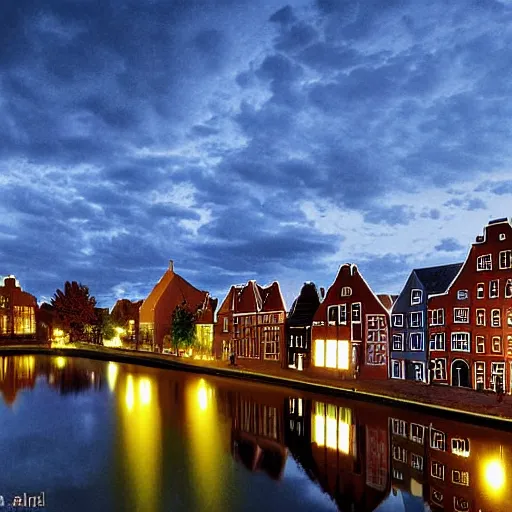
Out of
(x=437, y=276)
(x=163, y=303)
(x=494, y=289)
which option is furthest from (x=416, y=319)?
(x=163, y=303)

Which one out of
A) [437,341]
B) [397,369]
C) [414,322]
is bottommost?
[397,369]

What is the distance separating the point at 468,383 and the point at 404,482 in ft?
66.6

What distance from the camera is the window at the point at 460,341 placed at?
45.0 meters

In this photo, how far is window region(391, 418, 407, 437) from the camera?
34.8 metres

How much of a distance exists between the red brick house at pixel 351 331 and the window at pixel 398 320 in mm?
936

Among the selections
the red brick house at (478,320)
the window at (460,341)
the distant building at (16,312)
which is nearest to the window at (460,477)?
the red brick house at (478,320)

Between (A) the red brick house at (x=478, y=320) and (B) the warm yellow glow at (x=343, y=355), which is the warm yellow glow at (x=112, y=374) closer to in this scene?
(B) the warm yellow glow at (x=343, y=355)

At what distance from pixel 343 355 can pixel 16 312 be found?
320ft

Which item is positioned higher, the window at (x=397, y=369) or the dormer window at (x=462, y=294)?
the dormer window at (x=462, y=294)

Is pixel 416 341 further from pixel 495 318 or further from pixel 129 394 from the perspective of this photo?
pixel 129 394

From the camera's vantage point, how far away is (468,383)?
44.5 metres

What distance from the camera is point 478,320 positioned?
44469 millimetres

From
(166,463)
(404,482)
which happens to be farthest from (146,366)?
(404,482)

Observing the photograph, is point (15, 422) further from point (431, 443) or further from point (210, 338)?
point (210, 338)
